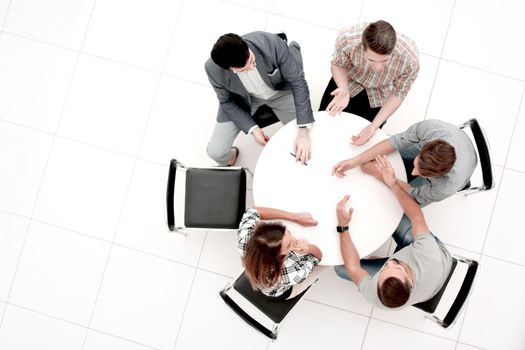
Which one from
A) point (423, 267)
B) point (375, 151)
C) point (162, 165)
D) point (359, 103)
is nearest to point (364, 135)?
point (375, 151)

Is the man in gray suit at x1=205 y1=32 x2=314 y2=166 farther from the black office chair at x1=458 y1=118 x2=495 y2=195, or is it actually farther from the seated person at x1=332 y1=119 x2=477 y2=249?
the black office chair at x1=458 y1=118 x2=495 y2=195

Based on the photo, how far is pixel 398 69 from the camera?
2195mm

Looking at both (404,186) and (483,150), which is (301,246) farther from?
(483,150)

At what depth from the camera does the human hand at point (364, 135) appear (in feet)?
7.11

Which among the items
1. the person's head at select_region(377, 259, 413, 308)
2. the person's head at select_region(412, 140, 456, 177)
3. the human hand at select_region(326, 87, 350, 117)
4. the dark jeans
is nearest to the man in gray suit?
the human hand at select_region(326, 87, 350, 117)

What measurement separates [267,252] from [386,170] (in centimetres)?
73

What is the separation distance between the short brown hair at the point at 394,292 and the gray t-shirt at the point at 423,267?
110 mm

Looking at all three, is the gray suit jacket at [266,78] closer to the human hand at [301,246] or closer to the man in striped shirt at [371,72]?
the man in striped shirt at [371,72]

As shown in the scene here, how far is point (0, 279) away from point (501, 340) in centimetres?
348

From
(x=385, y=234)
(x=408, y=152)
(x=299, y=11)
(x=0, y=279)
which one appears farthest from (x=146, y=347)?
(x=299, y=11)

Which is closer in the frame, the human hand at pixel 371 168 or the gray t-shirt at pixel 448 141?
the gray t-shirt at pixel 448 141

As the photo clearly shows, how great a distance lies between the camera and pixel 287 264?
212 cm

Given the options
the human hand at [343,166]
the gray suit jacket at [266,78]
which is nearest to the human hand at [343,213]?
the human hand at [343,166]

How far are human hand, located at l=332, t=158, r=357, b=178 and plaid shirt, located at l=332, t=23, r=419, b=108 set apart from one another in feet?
1.62
